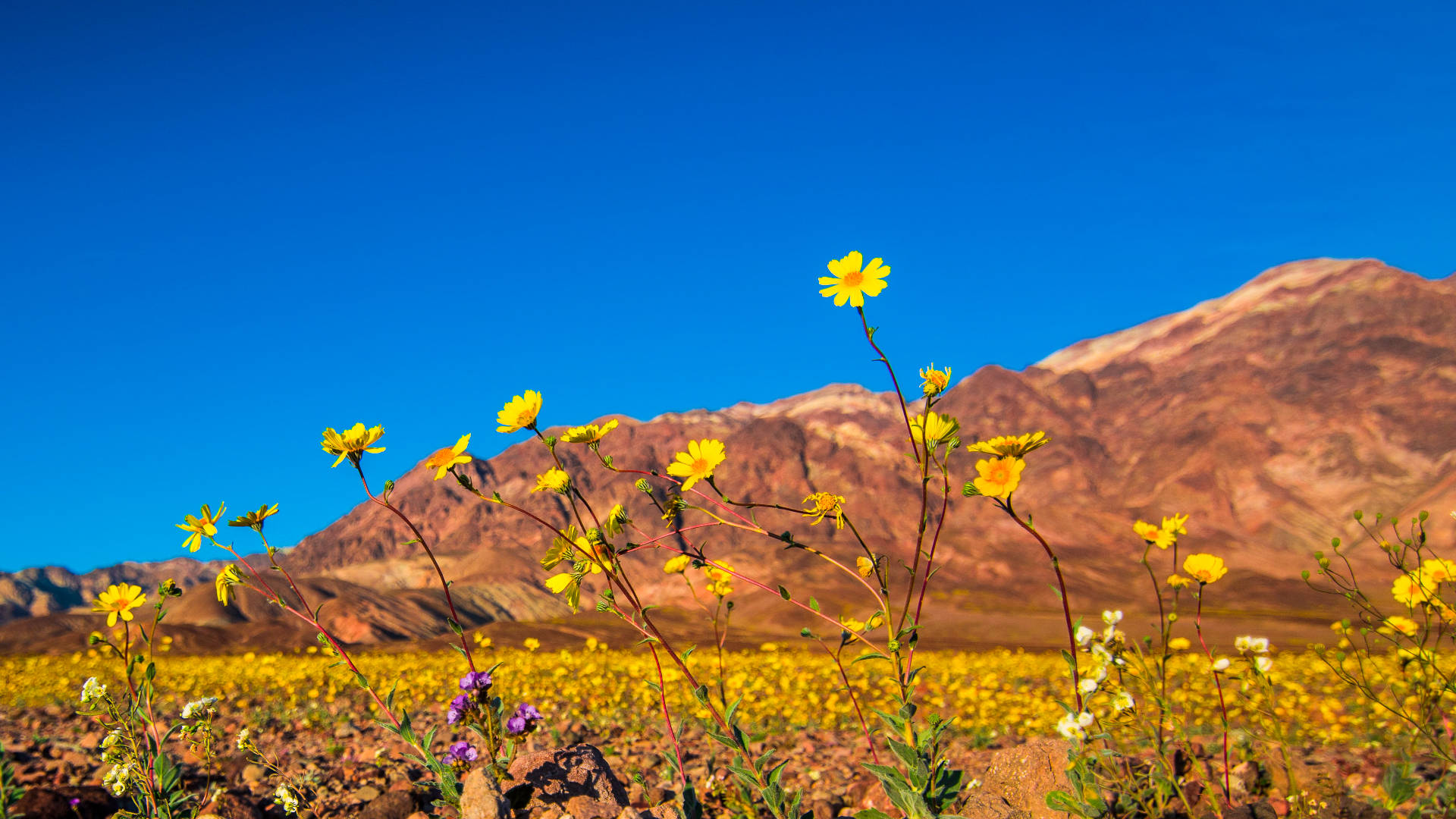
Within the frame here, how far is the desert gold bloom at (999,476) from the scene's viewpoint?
7.07ft

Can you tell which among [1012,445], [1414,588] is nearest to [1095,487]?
[1414,588]

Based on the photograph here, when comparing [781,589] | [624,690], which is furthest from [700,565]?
[624,690]

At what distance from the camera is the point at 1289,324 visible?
134875mm

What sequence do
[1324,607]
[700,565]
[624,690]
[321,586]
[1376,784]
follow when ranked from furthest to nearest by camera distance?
[321,586] → [1324,607] → [624,690] → [1376,784] → [700,565]

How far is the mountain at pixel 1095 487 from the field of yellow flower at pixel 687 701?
4768 centimetres

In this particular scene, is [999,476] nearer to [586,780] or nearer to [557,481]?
[557,481]

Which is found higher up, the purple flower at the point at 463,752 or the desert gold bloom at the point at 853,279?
the desert gold bloom at the point at 853,279

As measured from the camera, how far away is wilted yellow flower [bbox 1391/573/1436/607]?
3.36m

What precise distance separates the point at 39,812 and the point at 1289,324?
162 meters

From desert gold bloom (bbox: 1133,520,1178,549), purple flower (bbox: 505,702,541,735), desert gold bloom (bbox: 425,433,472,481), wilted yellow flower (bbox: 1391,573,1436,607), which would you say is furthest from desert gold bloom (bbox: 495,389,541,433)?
wilted yellow flower (bbox: 1391,573,1436,607)

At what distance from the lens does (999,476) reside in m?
2.19

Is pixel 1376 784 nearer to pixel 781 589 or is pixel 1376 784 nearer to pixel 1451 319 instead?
pixel 781 589

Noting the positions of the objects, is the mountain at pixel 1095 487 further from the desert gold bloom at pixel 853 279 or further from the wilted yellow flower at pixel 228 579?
the desert gold bloom at pixel 853 279

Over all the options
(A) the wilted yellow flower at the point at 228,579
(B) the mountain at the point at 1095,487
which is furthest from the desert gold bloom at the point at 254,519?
(B) the mountain at the point at 1095,487
